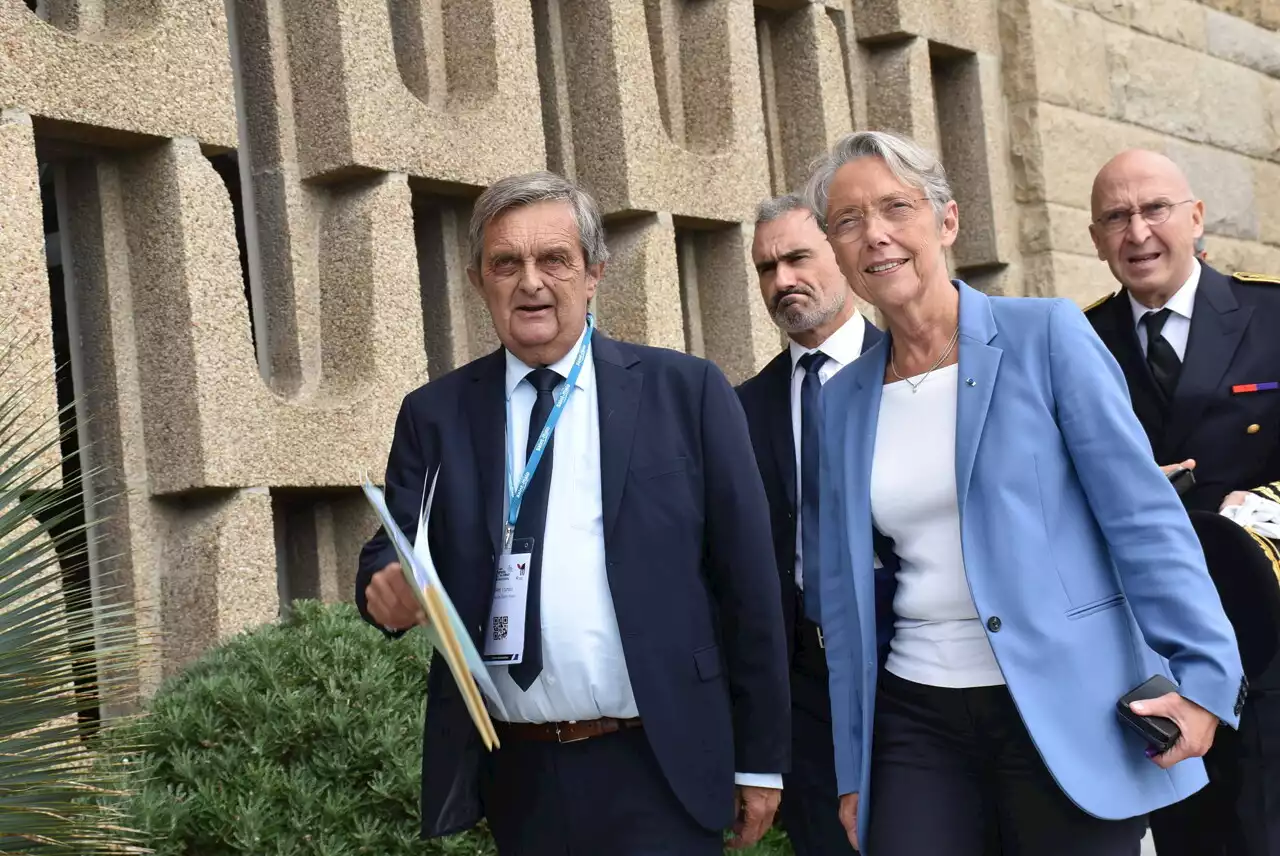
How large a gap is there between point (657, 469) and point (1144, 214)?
1.84 m

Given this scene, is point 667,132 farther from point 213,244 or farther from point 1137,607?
point 1137,607

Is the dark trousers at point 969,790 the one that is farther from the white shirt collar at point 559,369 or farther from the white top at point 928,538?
the white shirt collar at point 559,369

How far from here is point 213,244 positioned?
17.3 feet

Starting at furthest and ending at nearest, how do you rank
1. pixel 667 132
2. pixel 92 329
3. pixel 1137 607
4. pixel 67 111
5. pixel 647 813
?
pixel 667 132, pixel 92 329, pixel 67 111, pixel 647 813, pixel 1137 607

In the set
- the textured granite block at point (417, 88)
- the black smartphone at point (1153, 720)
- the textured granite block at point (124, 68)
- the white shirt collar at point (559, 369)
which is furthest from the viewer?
the textured granite block at point (417, 88)

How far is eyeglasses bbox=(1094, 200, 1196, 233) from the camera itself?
4.49 meters

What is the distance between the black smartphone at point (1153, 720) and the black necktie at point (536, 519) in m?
1.05

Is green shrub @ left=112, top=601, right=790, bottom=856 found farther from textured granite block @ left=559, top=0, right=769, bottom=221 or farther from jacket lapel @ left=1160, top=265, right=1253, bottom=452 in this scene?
textured granite block @ left=559, top=0, right=769, bottom=221

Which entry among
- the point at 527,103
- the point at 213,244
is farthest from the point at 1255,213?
the point at 213,244

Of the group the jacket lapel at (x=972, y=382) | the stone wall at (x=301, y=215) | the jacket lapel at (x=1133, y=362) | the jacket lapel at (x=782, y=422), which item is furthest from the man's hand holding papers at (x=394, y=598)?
the jacket lapel at (x=1133, y=362)

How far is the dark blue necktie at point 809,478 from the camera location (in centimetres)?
412

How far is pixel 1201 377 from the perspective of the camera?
434 centimetres

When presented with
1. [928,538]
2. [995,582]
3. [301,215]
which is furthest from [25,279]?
[995,582]

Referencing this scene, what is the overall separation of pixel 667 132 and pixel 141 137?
8.75 ft
